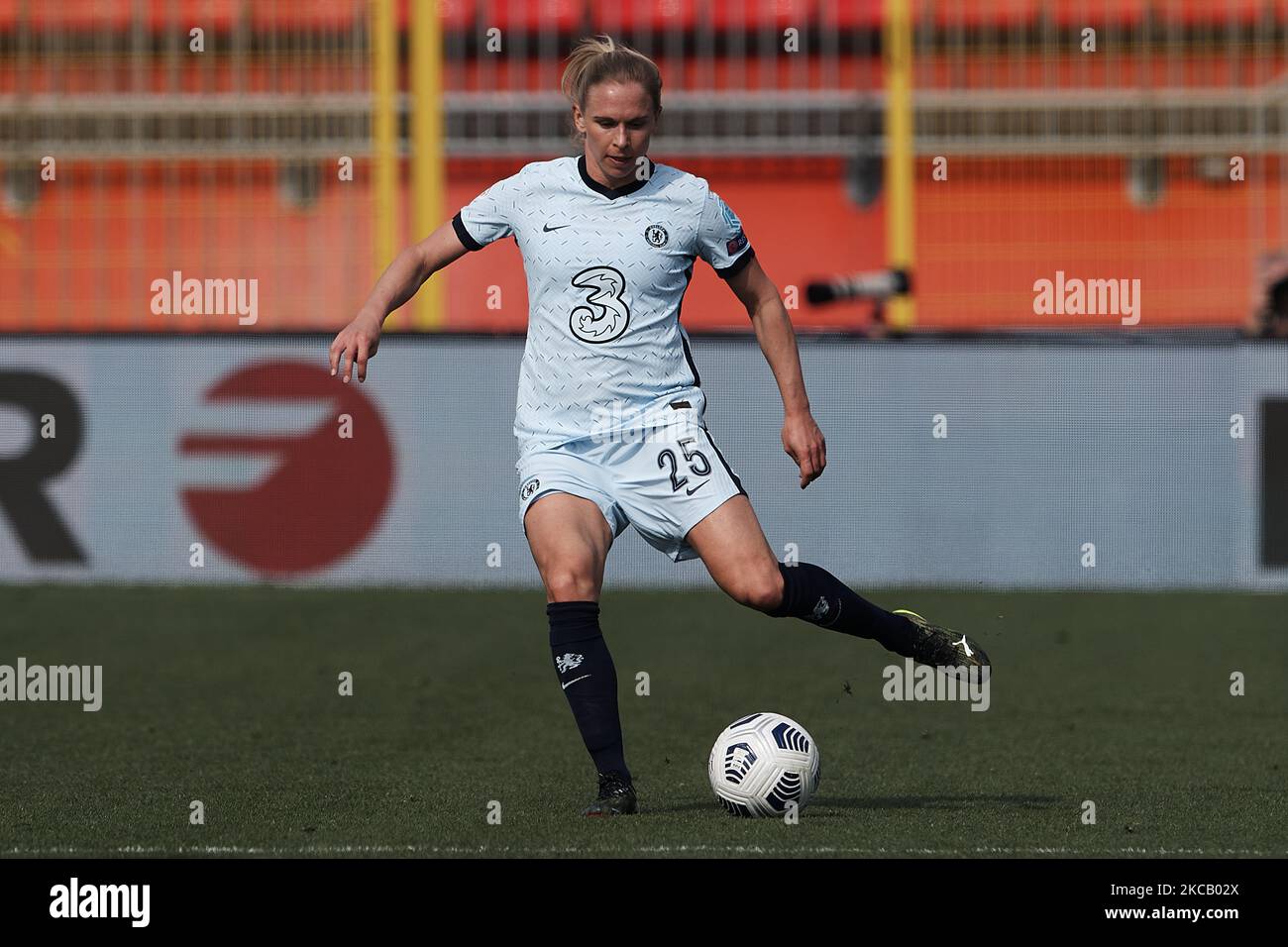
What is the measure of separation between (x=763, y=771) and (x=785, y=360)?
43.6 inches

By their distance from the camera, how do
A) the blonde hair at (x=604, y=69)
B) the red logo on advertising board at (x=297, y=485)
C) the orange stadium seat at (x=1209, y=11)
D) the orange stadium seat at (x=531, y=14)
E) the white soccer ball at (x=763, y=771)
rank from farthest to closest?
the orange stadium seat at (x=531, y=14)
the orange stadium seat at (x=1209, y=11)
the red logo on advertising board at (x=297, y=485)
the white soccer ball at (x=763, y=771)
the blonde hair at (x=604, y=69)

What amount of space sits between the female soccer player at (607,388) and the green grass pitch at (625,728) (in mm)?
570

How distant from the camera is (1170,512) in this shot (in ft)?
39.9

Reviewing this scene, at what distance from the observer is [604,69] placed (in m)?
5.45

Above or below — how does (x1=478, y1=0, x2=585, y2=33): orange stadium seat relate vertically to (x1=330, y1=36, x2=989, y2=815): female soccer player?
above

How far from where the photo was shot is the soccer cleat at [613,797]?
5543 millimetres

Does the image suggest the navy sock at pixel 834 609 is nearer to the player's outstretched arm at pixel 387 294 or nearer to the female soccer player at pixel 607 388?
the female soccer player at pixel 607 388

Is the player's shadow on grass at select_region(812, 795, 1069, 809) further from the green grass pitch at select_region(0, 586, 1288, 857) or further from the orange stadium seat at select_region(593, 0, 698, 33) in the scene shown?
the orange stadium seat at select_region(593, 0, 698, 33)

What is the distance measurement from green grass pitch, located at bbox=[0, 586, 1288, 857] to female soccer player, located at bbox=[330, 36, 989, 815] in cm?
57

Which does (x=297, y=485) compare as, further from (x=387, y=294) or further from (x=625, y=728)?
(x=387, y=294)

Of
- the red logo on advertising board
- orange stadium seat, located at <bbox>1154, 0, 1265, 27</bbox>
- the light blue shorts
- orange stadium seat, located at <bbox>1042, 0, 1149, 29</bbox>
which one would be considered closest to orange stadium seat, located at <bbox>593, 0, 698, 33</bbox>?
orange stadium seat, located at <bbox>1042, 0, 1149, 29</bbox>

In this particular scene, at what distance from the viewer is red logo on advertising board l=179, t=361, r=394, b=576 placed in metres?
12.1

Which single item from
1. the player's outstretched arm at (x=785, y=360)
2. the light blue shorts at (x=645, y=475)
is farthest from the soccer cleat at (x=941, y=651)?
the light blue shorts at (x=645, y=475)
